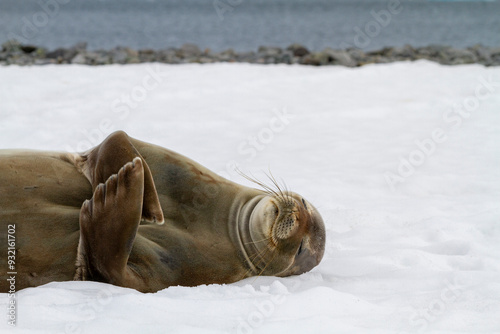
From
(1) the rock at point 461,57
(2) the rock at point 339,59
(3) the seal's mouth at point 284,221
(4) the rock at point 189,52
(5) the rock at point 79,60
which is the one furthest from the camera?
(4) the rock at point 189,52

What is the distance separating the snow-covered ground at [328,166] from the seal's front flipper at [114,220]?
0.14 metres

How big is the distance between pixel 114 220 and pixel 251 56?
1082cm

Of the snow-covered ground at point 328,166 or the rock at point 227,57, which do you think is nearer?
the snow-covered ground at point 328,166

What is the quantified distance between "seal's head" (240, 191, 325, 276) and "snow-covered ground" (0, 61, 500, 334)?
101mm

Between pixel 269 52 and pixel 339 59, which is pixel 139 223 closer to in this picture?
pixel 339 59

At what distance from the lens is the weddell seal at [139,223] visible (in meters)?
2.68

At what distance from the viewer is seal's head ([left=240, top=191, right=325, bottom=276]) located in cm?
317

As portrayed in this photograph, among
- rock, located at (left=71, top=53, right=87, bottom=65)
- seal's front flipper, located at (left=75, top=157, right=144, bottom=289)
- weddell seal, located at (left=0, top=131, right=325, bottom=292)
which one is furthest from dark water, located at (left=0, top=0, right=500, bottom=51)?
seal's front flipper, located at (left=75, top=157, right=144, bottom=289)

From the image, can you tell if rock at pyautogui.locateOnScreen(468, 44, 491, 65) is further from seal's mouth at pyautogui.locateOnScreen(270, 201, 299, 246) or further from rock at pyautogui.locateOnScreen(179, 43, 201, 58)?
seal's mouth at pyautogui.locateOnScreen(270, 201, 299, 246)

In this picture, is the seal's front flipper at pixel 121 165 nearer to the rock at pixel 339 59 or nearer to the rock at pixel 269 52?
the rock at pixel 339 59

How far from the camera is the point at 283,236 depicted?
125 inches

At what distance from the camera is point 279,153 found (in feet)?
19.2

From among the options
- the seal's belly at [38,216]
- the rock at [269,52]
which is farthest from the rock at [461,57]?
the seal's belly at [38,216]

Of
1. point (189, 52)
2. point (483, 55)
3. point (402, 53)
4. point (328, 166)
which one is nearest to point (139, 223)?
point (328, 166)
